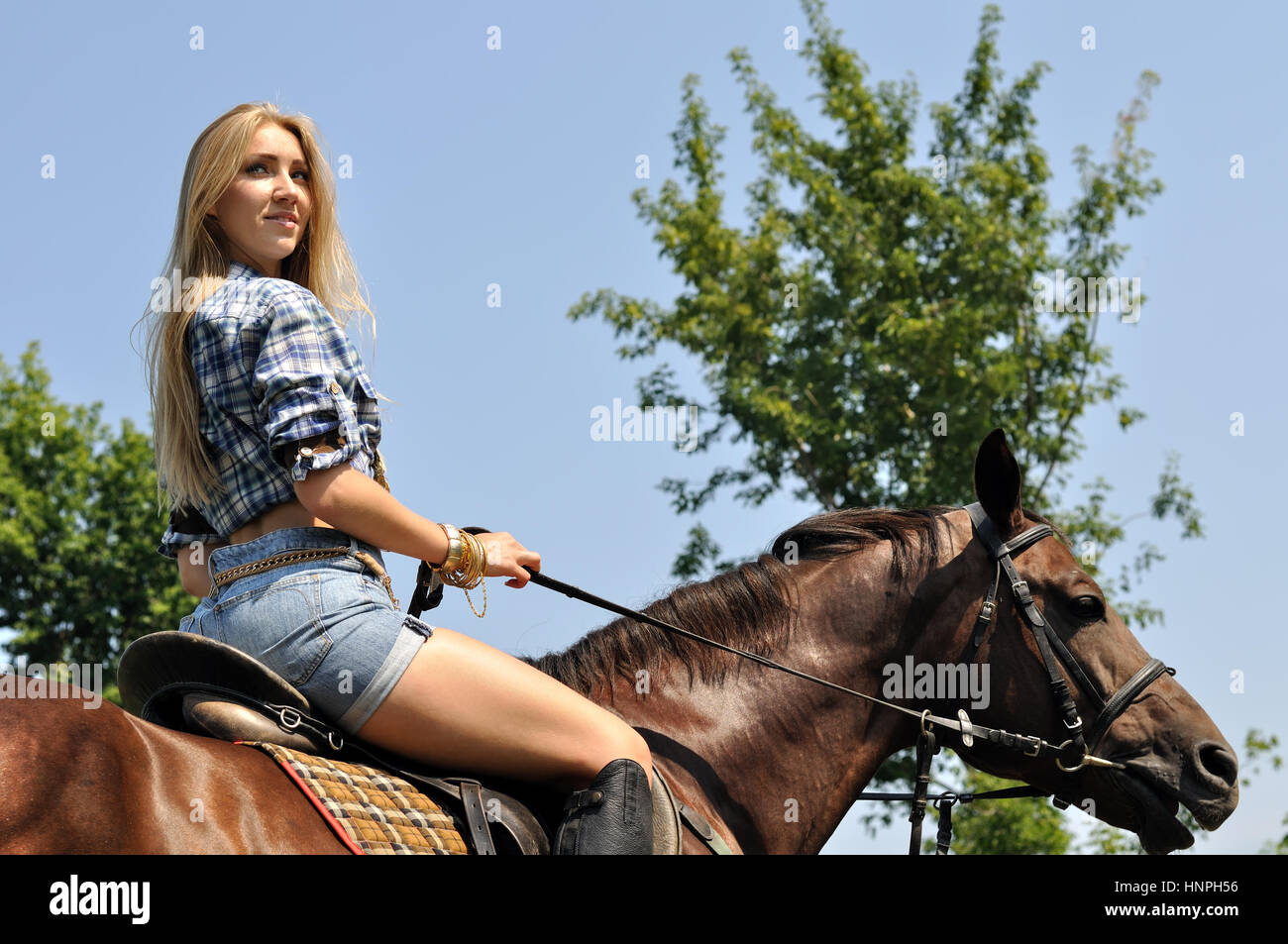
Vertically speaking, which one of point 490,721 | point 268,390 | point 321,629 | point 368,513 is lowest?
Result: point 490,721

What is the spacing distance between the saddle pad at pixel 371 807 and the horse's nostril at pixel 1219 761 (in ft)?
8.17

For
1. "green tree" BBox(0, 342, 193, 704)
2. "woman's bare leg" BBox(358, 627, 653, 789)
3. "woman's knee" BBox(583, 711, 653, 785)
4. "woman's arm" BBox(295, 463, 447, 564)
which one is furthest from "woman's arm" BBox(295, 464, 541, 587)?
"green tree" BBox(0, 342, 193, 704)

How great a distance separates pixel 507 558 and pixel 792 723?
1.23 metres

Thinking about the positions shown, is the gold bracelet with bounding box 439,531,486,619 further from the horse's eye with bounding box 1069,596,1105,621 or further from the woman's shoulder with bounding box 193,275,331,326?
the horse's eye with bounding box 1069,596,1105,621

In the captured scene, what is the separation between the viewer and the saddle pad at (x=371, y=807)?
107 inches

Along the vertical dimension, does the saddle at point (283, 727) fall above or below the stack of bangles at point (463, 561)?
below

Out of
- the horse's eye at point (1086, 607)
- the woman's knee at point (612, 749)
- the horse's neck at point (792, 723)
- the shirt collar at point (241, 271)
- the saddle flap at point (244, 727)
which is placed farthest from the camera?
the horse's eye at point (1086, 607)

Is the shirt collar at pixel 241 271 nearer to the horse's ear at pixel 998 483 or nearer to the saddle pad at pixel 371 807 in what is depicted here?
the saddle pad at pixel 371 807

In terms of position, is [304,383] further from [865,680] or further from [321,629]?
[865,680]

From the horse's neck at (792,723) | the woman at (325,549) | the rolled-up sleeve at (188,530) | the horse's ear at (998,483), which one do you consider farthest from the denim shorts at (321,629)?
the horse's ear at (998,483)

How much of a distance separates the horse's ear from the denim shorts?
206 cm

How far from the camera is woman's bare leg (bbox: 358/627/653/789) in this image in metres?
2.93

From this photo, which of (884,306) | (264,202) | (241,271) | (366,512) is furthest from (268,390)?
(884,306)

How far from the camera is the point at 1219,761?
3961 millimetres
